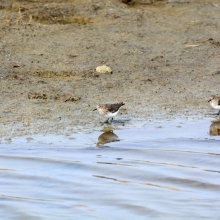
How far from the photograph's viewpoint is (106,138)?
Answer: 10.1 metres

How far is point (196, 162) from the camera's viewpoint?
29.7ft

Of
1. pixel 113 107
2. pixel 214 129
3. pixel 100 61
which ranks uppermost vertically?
pixel 100 61

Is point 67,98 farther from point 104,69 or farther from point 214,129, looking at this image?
point 214,129

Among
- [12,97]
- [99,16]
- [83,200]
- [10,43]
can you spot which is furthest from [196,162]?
[99,16]

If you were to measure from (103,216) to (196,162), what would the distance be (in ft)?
7.32

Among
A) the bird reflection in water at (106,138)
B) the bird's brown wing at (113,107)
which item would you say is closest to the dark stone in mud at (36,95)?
the bird's brown wing at (113,107)

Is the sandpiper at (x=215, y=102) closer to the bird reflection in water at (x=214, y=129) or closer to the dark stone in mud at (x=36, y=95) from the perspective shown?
the bird reflection in water at (x=214, y=129)

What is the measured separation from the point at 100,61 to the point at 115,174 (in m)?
5.16

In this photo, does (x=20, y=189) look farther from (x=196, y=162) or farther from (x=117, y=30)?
(x=117, y=30)

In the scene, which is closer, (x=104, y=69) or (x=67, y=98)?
(x=67, y=98)

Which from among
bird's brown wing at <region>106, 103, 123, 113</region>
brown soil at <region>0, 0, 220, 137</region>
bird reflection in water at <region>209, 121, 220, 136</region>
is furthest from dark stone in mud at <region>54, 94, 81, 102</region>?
bird reflection in water at <region>209, 121, 220, 136</region>

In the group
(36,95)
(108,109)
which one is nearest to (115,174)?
(108,109)

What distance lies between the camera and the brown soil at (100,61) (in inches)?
439

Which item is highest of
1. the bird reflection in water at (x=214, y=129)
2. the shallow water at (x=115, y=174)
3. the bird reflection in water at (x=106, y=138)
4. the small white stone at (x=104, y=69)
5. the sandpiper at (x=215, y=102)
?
the small white stone at (x=104, y=69)
